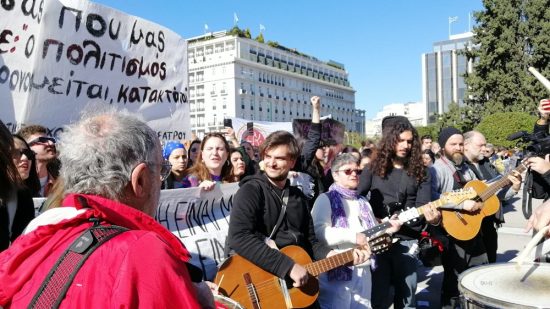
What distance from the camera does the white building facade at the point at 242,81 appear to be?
3686 inches

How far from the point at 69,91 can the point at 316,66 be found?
390 ft

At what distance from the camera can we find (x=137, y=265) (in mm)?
1121

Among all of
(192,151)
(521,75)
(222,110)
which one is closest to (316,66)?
(222,110)

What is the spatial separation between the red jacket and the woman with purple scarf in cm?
263

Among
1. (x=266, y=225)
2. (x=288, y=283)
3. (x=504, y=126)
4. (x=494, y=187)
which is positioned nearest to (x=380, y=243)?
(x=288, y=283)

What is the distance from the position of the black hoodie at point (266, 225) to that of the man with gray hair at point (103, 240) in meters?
1.73

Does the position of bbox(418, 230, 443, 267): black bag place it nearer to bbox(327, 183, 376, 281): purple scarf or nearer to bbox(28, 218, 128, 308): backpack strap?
bbox(327, 183, 376, 281): purple scarf

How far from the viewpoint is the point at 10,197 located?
241cm

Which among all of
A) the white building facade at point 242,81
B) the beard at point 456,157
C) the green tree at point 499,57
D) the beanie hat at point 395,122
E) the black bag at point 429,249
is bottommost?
the black bag at point 429,249

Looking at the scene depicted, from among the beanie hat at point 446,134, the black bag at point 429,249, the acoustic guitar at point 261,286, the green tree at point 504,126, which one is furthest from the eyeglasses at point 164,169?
the green tree at point 504,126

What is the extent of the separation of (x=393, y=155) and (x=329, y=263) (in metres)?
1.67

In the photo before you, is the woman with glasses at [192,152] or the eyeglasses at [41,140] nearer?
the eyeglasses at [41,140]

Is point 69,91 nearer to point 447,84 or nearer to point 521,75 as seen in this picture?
point 521,75

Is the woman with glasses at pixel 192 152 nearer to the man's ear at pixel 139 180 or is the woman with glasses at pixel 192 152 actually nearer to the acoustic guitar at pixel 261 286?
the acoustic guitar at pixel 261 286
